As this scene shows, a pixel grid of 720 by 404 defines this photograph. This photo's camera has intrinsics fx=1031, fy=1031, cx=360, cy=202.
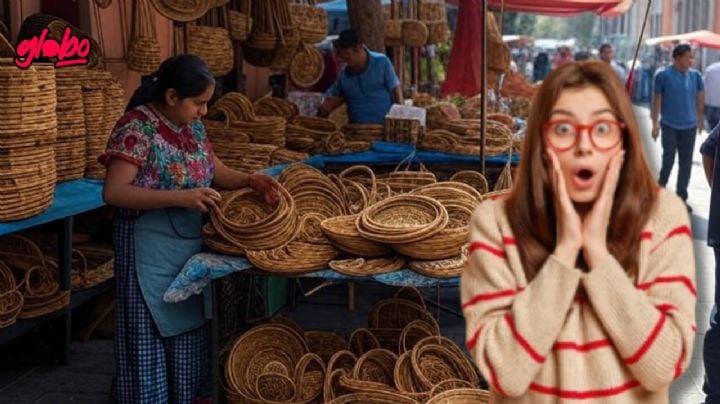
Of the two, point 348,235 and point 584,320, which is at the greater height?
point 584,320

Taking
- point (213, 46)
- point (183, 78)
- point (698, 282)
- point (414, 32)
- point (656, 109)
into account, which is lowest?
point (698, 282)

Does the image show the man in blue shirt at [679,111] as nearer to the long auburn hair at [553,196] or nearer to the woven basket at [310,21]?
the woven basket at [310,21]

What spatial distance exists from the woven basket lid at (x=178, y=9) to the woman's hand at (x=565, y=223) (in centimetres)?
497

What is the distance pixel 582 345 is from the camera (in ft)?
6.77

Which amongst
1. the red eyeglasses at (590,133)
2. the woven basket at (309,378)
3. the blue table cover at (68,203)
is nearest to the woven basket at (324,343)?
the woven basket at (309,378)

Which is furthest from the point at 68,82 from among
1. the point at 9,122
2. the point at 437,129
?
the point at 437,129

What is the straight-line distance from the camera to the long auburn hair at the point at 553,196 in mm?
2064

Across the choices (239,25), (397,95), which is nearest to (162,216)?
(239,25)

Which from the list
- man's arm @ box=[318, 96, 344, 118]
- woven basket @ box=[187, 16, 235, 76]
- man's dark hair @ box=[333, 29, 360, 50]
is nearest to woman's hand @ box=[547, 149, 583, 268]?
woven basket @ box=[187, 16, 235, 76]

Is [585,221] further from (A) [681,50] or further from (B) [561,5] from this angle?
(B) [561,5]

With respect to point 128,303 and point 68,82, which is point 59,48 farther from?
point 128,303

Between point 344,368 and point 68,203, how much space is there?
1665 millimetres

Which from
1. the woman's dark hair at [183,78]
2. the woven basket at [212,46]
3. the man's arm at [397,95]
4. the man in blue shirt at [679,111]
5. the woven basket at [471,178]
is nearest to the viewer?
the woman's dark hair at [183,78]

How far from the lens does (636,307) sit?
6.54ft
